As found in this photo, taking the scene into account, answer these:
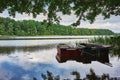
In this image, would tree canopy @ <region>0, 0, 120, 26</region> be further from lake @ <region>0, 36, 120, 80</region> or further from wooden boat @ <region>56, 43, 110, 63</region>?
wooden boat @ <region>56, 43, 110, 63</region>

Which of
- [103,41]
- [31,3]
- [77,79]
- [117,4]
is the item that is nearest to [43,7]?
[31,3]

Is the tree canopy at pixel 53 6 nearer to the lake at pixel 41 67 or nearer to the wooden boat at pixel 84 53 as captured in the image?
the lake at pixel 41 67

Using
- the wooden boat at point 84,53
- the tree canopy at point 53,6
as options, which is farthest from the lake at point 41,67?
the tree canopy at point 53,6

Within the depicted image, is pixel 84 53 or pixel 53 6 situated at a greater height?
pixel 53 6

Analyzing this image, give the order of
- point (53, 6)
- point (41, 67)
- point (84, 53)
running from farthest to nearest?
point (84, 53) → point (41, 67) → point (53, 6)

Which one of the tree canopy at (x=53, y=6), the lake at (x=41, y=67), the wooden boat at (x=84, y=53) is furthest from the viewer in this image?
the wooden boat at (x=84, y=53)

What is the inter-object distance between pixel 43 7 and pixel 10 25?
139468 millimetres

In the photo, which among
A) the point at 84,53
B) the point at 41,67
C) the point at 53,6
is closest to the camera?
the point at 53,6

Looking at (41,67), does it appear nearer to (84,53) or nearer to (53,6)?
(84,53)

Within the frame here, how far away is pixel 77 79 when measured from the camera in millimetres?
19062

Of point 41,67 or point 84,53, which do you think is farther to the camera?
point 84,53

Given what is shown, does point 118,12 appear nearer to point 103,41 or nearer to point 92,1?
point 92,1

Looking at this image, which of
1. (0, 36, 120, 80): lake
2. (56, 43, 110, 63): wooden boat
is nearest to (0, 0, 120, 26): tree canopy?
(0, 36, 120, 80): lake

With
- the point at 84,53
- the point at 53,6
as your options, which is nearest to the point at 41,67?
the point at 84,53
